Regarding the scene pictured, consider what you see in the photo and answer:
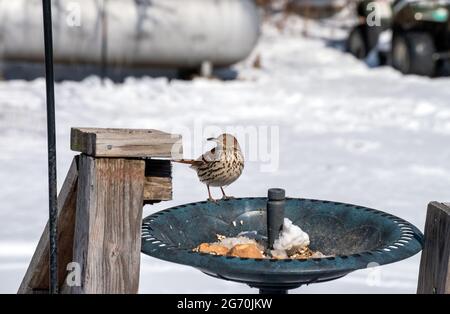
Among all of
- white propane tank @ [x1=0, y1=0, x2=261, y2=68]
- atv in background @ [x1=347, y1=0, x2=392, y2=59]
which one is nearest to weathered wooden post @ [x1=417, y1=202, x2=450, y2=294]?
white propane tank @ [x1=0, y1=0, x2=261, y2=68]

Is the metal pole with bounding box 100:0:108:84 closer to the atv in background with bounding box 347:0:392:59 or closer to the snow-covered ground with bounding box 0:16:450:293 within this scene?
the snow-covered ground with bounding box 0:16:450:293

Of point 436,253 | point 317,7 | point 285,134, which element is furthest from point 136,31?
point 317,7

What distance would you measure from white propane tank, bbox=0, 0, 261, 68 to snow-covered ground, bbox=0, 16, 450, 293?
0.42m

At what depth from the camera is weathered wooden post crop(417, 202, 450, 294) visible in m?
2.37

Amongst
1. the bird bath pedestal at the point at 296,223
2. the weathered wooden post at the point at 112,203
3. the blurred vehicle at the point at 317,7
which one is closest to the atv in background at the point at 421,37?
the blurred vehicle at the point at 317,7

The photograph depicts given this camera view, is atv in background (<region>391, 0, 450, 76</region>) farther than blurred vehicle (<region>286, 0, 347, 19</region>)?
No

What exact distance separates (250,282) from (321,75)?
1120cm

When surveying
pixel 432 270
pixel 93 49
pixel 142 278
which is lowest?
pixel 142 278

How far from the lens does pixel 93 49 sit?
1155cm

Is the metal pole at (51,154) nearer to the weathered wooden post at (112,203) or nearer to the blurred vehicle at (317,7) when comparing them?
the weathered wooden post at (112,203)

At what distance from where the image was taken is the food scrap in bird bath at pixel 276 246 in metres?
2.38

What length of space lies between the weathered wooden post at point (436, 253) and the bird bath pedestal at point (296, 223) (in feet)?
0.17

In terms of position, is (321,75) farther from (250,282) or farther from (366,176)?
(250,282)
